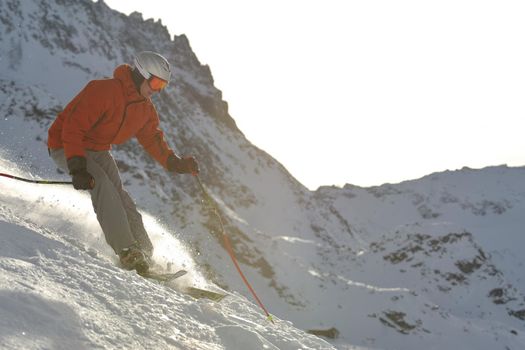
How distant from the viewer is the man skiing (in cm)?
626

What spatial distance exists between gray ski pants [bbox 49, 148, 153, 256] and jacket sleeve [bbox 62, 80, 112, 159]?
508mm

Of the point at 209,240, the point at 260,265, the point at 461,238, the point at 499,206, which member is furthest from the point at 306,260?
the point at 499,206

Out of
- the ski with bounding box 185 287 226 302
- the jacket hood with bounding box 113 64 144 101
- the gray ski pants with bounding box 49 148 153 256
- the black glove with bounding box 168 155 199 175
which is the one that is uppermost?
the jacket hood with bounding box 113 64 144 101

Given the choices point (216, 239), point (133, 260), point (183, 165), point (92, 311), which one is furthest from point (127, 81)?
point (216, 239)

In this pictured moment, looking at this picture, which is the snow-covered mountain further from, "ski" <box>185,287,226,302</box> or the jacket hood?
the jacket hood

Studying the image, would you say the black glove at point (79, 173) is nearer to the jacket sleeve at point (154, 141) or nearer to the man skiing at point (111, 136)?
the man skiing at point (111, 136)

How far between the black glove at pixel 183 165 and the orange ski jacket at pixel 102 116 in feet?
2.49

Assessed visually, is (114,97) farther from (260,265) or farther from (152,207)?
(260,265)

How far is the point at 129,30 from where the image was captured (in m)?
113

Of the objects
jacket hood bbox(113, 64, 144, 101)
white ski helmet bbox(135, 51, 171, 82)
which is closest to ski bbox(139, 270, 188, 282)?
jacket hood bbox(113, 64, 144, 101)

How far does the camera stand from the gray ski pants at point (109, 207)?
6492 mm

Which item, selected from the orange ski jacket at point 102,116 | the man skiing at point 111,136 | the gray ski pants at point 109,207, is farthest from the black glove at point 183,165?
the gray ski pants at point 109,207

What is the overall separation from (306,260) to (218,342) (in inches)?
3306

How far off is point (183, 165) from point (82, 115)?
196 centimetres
